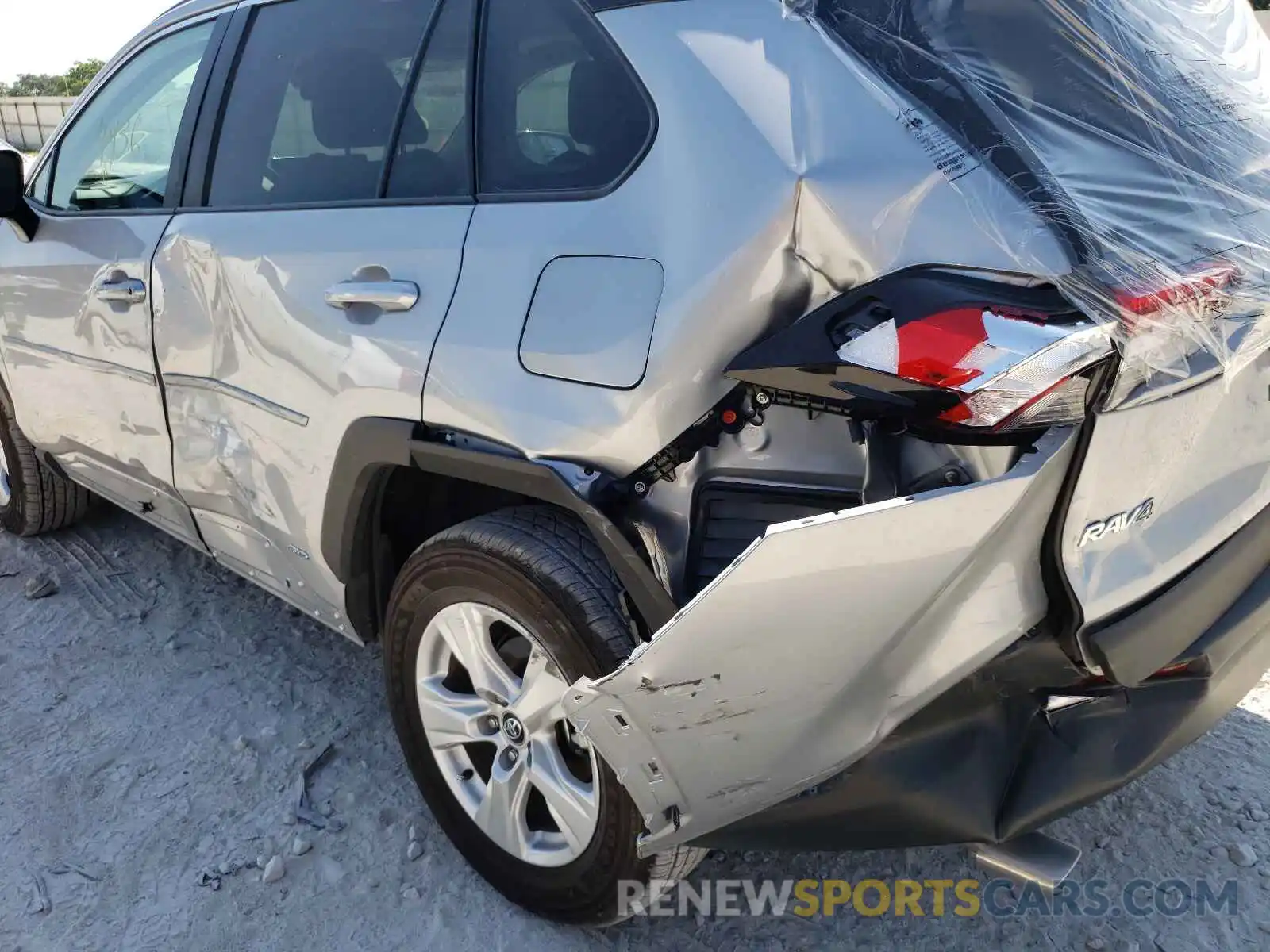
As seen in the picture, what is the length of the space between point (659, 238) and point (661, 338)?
0.17 m

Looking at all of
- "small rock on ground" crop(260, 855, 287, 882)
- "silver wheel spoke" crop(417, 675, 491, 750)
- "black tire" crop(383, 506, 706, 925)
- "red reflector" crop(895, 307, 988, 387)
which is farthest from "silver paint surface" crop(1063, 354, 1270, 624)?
"small rock on ground" crop(260, 855, 287, 882)

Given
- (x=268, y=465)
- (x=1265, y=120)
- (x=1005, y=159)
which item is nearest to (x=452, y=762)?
(x=268, y=465)

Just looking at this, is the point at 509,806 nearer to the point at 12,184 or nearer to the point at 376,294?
the point at 376,294

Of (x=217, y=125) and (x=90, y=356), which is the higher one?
(x=217, y=125)

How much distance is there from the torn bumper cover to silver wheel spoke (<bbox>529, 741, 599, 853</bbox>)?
252mm

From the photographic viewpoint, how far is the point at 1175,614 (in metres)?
1.64

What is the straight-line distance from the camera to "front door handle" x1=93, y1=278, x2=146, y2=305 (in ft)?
8.96

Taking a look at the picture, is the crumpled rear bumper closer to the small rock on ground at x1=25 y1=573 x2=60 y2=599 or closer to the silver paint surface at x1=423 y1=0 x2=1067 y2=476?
the silver paint surface at x1=423 y1=0 x2=1067 y2=476

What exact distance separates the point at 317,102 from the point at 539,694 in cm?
155

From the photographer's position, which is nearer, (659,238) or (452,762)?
(659,238)

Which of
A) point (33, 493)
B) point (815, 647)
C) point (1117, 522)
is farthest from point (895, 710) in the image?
point (33, 493)

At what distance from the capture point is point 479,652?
2066 millimetres

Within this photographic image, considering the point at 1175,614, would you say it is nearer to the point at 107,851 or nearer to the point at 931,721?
the point at 931,721

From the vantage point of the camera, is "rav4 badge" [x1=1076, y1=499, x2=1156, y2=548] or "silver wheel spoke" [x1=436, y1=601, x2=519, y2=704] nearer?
"rav4 badge" [x1=1076, y1=499, x2=1156, y2=548]
